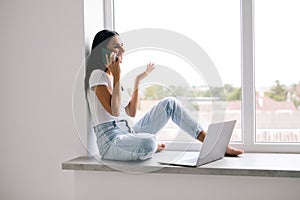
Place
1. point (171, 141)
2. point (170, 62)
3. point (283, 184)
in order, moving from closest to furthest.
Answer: point (283, 184), point (170, 62), point (171, 141)

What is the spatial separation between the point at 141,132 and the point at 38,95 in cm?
61

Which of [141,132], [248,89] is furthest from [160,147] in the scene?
[248,89]

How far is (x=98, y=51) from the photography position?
2.26 m

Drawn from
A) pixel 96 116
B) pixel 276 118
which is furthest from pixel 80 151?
pixel 276 118

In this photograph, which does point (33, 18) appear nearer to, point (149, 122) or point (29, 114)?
point (29, 114)

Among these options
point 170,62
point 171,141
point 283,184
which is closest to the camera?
point 283,184

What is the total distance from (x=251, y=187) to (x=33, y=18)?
141 cm

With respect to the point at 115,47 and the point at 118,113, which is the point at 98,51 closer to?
the point at 115,47

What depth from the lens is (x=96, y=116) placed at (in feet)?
7.29

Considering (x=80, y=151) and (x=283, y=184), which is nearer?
(x=283, y=184)

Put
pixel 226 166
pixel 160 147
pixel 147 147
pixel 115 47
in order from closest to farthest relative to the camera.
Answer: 1. pixel 226 166
2. pixel 147 147
3. pixel 115 47
4. pixel 160 147

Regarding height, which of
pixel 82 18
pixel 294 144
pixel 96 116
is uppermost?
pixel 82 18

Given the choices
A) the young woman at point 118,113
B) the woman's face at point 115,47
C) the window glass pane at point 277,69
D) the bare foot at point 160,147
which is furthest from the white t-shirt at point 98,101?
the window glass pane at point 277,69

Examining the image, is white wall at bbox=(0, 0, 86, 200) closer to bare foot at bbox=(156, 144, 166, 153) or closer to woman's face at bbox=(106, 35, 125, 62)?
woman's face at bbox=(106, 35, 125, 62)
